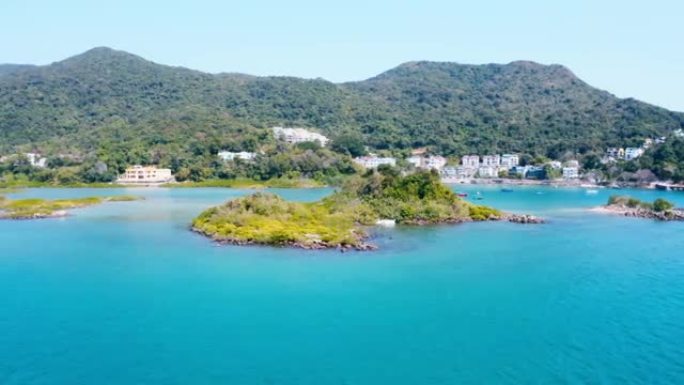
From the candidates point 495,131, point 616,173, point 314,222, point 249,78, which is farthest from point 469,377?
point 249,78

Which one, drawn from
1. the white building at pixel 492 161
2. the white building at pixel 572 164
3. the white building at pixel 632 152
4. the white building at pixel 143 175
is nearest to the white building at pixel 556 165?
the white building at pixel 572 164

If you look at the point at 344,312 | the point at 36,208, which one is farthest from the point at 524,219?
the point at 36,208

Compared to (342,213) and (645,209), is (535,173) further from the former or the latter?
(342,213)

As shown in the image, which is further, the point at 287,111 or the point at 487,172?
the point at 287,111

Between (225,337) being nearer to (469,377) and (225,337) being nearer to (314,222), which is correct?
(469,377)

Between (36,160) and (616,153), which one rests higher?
(616,153)
